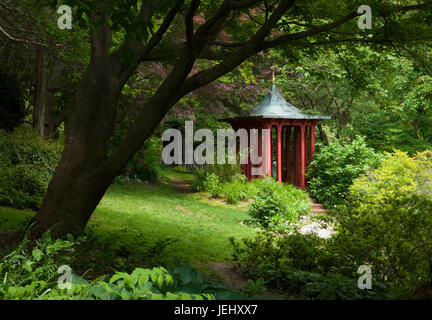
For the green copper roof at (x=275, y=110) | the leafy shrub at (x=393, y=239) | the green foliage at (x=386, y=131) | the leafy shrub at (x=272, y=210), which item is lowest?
the leafy shrub at (x=272, y=210)

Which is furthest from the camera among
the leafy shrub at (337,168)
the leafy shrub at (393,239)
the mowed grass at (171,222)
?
the leafy shrub at (337,168)

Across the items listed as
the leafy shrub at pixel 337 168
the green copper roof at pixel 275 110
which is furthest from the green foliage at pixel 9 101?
the leafy shrub at pixel 337 168

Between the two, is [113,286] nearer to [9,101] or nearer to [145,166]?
[9,101]

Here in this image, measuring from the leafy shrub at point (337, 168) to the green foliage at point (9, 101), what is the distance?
9.83 meters

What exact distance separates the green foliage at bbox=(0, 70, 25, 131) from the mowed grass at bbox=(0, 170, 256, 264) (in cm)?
316

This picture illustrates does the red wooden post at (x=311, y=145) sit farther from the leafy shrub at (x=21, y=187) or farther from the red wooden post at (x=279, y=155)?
the leafy shrub at (x=21, y=187)

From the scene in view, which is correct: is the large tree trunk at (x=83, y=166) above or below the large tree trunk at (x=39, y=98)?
below

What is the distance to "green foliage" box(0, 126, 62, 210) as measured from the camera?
869 cm

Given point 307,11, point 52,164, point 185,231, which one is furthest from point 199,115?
point 307,11

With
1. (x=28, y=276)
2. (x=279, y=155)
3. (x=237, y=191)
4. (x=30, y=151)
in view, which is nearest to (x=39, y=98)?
(x=30, y=151)

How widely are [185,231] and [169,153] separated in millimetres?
18838

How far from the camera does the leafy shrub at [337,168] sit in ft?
49.5

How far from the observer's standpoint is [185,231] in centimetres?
909

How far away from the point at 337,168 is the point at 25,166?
401 inches
